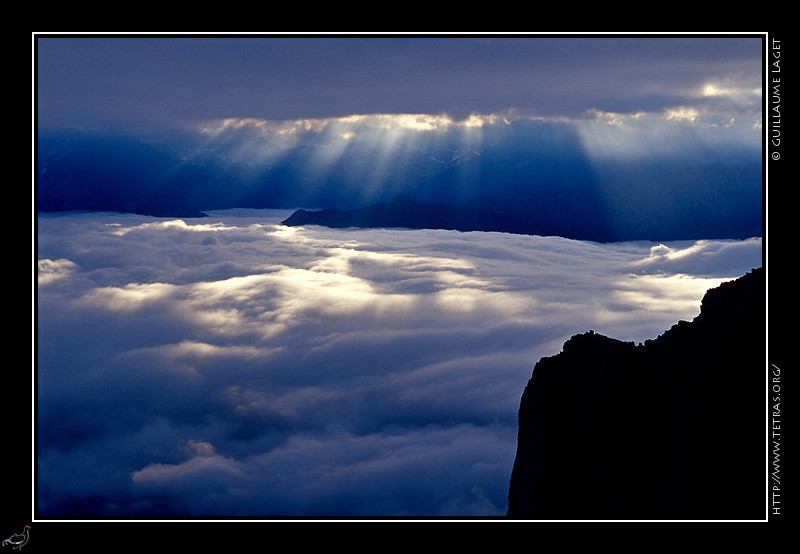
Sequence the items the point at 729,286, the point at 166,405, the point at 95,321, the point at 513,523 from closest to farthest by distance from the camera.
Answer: the point at 513,523 → the point at 729,286 → the point at 166,405 → the point at 95,321

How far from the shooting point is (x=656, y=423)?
18.1 metres

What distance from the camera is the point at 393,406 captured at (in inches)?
5025

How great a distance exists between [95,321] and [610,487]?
7714 inches

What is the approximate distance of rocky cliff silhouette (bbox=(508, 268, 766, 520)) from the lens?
1530 centimetres

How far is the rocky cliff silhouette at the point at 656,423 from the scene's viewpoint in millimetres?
15297

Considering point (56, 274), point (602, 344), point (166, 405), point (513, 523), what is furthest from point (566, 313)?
point (56, 274)
